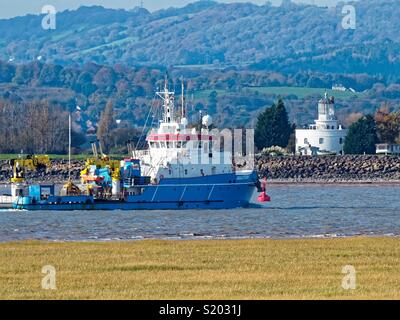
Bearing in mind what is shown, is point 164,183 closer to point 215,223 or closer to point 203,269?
point 215,223

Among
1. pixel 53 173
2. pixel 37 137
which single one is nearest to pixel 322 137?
pixel 53 173

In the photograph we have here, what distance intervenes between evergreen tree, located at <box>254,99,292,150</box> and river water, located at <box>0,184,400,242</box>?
55.6m

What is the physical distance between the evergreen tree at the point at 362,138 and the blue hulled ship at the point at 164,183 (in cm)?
6194

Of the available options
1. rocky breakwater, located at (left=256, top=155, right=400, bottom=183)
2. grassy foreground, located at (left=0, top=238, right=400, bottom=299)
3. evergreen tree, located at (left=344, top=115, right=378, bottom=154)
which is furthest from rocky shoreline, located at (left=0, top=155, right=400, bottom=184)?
grassy foreground, located at (left=0, top=238, right=400, bottom=299)

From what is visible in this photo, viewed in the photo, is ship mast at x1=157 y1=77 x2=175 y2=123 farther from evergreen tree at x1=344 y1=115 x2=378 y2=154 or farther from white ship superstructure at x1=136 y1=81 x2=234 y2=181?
evergreen tree at x1=344 y1=115 x2=378 y2=154

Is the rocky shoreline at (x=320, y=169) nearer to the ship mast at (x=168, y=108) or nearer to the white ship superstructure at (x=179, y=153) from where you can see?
the ship mast at (x=168, y=108)

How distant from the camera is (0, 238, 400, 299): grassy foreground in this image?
28375 mm

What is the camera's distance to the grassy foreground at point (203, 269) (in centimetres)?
2838

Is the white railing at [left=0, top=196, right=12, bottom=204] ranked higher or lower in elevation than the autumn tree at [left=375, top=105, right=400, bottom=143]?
lower

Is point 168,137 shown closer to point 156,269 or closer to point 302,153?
point 156,269

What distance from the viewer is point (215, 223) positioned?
5797 centimetres

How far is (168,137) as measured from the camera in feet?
232

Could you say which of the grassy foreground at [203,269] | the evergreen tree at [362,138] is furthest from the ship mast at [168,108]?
the evergreen tree at [362,138]

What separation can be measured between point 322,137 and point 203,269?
101957mm
